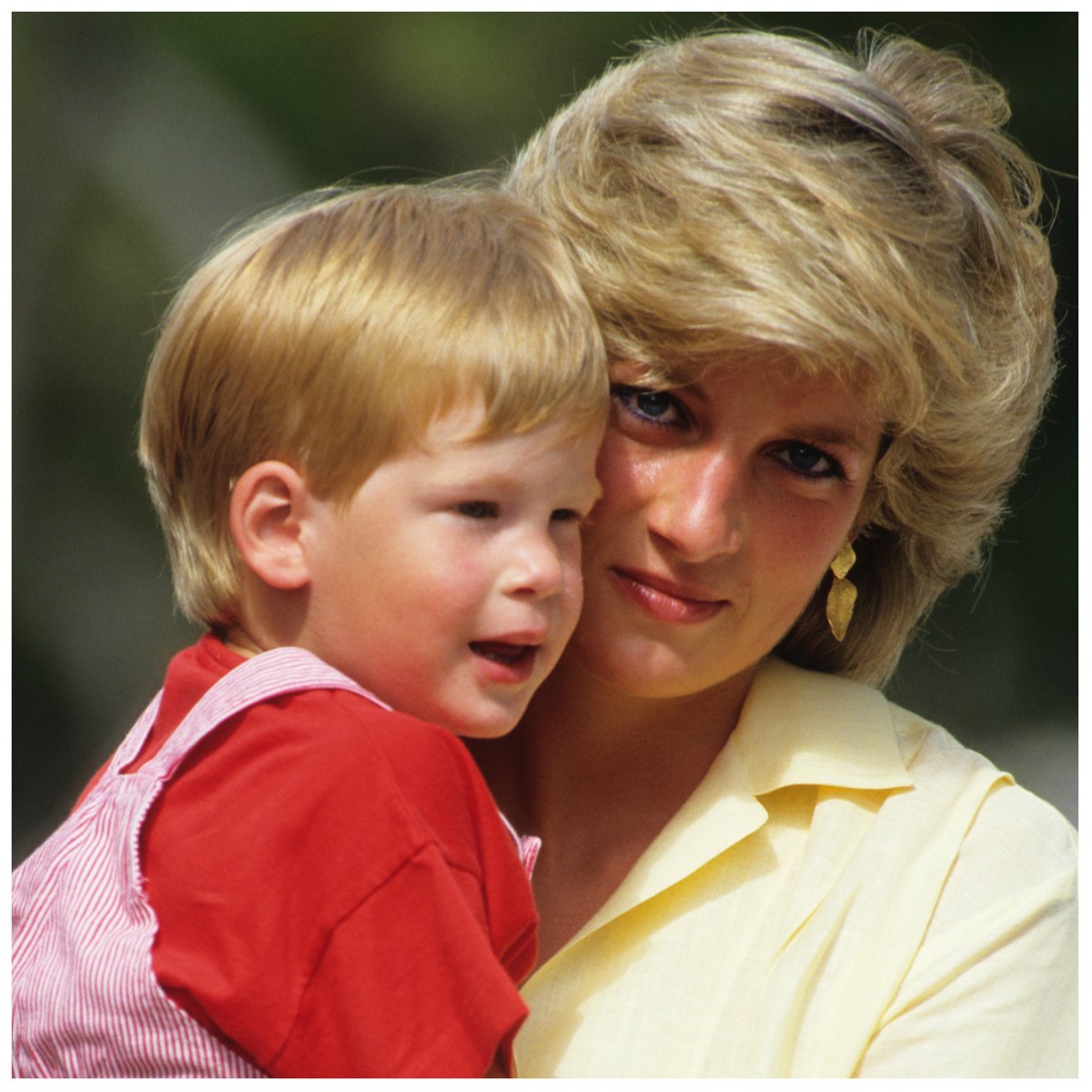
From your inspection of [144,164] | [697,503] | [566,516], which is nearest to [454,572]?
[566,516]

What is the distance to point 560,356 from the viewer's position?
1.69 meters

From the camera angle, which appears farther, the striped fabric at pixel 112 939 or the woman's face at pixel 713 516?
the woman's face at pixel 713 516

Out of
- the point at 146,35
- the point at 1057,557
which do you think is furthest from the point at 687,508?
the point at 1057,557

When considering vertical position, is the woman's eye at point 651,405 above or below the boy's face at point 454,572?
above

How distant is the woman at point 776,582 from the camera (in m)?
1.78

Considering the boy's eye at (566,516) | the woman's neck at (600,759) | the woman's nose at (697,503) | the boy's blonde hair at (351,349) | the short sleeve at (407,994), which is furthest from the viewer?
the woman's neck at (600,759)

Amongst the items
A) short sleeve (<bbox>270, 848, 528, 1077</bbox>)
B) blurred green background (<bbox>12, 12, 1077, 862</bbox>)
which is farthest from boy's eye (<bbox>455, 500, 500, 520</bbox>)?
blurred green background (<bbox>12, 12, 1077, 862</bbox>)

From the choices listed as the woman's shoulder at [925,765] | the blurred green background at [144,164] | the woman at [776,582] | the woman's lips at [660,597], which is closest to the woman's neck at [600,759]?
the woman at [776,582]

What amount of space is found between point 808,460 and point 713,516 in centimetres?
19

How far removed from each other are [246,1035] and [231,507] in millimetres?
591

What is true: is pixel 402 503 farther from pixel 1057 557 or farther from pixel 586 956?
pixel 1057 557

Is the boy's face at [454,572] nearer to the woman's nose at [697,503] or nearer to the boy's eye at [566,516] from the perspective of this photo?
the boy's eye at [566,516]

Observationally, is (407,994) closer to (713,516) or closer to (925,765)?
(713,516)

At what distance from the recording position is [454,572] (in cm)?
165
